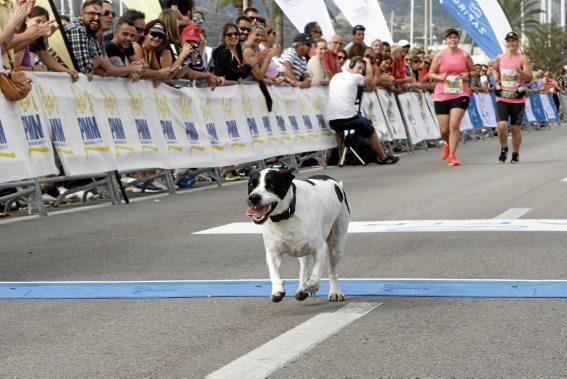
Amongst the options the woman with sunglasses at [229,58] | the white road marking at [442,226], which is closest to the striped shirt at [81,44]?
the white road marking at [442,226]

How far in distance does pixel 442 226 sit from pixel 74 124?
4.84 meters

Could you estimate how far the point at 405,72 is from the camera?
89.8ft

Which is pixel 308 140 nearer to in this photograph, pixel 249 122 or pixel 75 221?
pixel 249 122

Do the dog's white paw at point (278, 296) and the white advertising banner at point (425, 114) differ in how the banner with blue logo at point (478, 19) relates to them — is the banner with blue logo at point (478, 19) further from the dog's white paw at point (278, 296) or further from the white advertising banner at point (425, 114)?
the dog's white paw at point (278, 296)

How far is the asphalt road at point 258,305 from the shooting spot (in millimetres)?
5301

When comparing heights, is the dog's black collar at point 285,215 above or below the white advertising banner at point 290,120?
above

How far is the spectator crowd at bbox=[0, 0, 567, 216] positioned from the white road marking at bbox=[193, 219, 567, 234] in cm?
294

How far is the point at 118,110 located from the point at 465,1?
17.6 metres

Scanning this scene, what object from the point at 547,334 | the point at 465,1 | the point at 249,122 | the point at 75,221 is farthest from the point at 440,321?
the point at 465,1

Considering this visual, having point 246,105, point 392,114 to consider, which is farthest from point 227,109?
point 392,114

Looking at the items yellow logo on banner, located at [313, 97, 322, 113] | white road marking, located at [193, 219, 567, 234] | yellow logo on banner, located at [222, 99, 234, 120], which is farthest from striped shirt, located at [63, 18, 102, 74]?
yellow logo on banner, located at [313, 97, 322, 113]

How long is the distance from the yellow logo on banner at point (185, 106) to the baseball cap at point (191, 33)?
80 centimetres

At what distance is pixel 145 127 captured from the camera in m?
15.2

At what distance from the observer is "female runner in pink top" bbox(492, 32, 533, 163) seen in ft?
65.9
